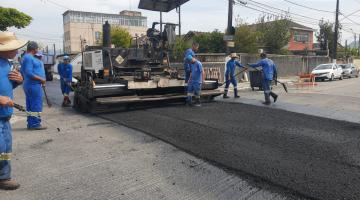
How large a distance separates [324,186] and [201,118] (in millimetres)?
4087

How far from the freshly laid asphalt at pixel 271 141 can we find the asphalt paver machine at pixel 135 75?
1.38 ft

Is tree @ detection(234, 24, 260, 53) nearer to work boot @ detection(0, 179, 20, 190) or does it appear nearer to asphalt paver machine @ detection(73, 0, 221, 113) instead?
asphalt paver machine @ detection(73, 0, 221, 113)

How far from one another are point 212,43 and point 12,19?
56.3ft

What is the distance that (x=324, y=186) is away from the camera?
3975mm

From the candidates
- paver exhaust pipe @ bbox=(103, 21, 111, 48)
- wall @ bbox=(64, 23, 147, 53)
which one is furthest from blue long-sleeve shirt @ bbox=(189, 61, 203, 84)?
wall @ bbox=(64, 23, 147, 53)

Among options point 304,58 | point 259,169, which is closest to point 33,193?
point 259,169

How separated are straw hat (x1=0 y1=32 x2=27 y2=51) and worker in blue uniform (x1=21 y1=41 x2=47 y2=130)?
3031mm

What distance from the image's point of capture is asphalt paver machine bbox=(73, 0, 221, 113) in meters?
8.77

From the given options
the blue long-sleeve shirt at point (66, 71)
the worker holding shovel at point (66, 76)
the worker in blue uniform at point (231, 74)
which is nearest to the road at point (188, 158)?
the worker holding shovel at point (66, 76)

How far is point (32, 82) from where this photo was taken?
23.6 feet

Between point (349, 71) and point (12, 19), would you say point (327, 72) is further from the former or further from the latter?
point (12, 19)

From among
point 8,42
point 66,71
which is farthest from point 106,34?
point 8,42

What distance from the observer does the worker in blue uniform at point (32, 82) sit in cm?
713

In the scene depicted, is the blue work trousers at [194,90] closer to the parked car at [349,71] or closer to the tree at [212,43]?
the parked car at [349,71]
